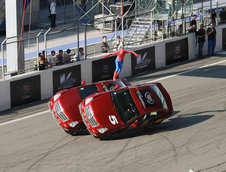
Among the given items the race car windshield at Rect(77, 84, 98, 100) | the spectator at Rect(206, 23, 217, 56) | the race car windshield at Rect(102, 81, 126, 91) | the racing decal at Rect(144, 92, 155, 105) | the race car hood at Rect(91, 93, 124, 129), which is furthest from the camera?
the spectator at Rect(206, 23, 217, 56)

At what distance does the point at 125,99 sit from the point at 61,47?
12.9 m

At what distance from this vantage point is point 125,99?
15.1 m

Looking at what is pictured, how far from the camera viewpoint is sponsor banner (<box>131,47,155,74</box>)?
77.3 ft

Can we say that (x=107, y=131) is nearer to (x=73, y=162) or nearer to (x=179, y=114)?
(x=73, y=162)

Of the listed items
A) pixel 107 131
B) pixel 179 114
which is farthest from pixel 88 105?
pixel 179 114

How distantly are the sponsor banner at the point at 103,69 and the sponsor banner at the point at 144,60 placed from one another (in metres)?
1.21

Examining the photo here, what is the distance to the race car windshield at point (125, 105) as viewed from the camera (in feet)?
48.3

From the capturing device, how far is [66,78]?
21016 mm

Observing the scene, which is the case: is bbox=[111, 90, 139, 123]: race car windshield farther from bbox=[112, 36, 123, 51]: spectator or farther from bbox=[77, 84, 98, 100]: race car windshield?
bbox=[112, 36, 123, 51]: spectator

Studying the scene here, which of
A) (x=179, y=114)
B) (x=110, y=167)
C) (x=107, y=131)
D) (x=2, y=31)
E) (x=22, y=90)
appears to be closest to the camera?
(x=110, y=167)

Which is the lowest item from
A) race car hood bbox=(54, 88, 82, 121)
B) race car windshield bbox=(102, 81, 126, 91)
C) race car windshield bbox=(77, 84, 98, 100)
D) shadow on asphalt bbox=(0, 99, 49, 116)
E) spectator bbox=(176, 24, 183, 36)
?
shadow on asphalt bbox=(0, 99, 49, 116)

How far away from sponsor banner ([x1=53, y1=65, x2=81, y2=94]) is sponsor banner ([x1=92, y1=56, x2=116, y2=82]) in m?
0.88

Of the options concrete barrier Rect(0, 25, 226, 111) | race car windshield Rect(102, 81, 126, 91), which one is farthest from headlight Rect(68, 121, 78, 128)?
concrete barrier Rect(0, 25, 226, 111)

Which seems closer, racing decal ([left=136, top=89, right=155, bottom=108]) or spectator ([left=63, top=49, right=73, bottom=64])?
racing decal ([left=136, top=89, right=155, bottom=108])
